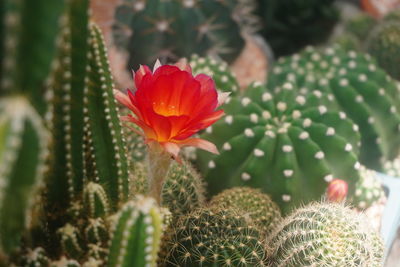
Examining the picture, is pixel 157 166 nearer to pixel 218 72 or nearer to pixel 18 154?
pixel 18 154

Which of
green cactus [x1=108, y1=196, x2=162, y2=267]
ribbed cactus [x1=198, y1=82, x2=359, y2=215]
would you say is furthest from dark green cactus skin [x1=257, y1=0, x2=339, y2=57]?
green cactus [x1=108, y1=196, x2=162, y2=267]

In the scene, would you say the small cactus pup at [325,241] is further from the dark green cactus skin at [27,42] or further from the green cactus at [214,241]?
the dark green cactus skin at [27,42]

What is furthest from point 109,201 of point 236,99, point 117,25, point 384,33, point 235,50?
point 384,33

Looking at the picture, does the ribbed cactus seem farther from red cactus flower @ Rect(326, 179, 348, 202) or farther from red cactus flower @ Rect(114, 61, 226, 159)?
red cactus flower @ Rect(114, 61, 226, 159)

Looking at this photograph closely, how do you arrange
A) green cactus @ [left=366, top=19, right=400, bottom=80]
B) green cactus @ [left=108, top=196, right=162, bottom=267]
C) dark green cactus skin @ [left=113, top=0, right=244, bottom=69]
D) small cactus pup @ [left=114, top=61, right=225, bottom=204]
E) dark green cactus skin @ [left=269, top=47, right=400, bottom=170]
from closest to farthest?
1. green cactus @ [left=108, top=196, right=162, bottom=267]
2. small cactus pup @ [left=114, top=61, right=225, bottom=204]
3. dark green cactus skin @ [left=269, top=47, right=400, bottom=170]
4. dark green cactus skin @ [left=113, top=0, right=244, bottom=69]
5. green cactus @ [left=366, top=19, right=400, bottom=80]

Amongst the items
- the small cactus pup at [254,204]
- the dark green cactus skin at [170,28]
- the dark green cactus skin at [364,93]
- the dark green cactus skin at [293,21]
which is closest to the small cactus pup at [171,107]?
the small cactus pup at [254,204]

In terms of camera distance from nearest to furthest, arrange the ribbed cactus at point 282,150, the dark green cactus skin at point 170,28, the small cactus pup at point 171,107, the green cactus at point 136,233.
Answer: the green cactus at point 136,233 → the small cactus pup at point 171,107 → the ribbed cactus at point 282,150 → the dark green cactus skin at point 170,28
